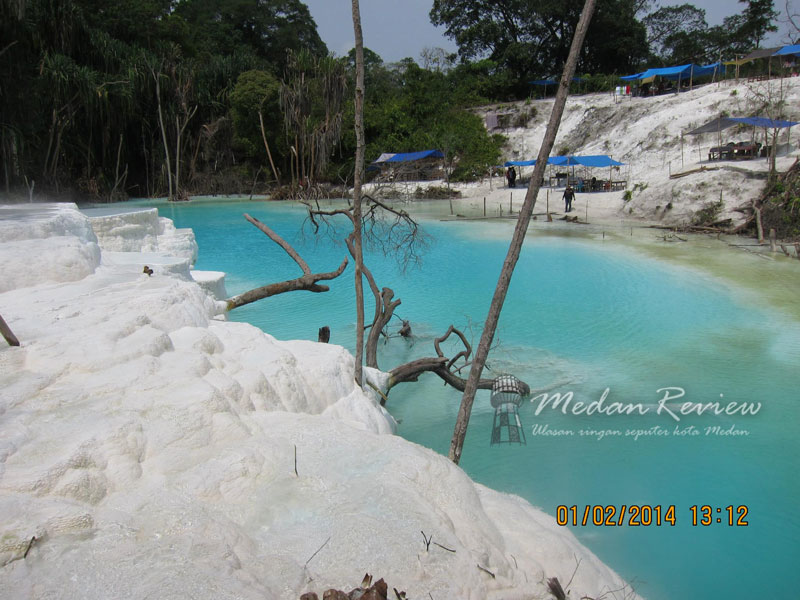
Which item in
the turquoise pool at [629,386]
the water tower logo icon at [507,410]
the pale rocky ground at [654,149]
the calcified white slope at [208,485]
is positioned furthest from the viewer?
the pale rocky ground at [654,149]

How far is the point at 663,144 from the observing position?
23781 mm

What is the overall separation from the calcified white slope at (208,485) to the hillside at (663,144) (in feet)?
54.3

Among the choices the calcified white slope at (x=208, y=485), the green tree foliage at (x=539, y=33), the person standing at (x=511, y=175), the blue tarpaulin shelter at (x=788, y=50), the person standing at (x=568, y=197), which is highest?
the green tree foliage at (x=539, y=33)

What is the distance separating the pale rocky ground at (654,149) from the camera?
17.6 meters

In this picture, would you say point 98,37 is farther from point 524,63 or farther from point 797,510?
point 797,510

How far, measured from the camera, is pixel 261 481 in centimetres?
264

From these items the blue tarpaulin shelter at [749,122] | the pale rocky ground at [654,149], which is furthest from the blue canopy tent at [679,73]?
the blue tarpaulin shelter at [749,122]

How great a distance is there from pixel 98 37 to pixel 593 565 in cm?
2785

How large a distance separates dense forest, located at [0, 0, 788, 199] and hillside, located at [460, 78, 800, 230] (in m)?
2.93

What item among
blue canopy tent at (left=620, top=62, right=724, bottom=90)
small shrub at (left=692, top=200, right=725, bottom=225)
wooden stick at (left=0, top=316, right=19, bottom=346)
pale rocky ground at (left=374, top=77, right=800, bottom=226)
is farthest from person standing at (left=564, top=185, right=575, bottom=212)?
wooden stick at (left=0, top=316, right=19, bottom=346)

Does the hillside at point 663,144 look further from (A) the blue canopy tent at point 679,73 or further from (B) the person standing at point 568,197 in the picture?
(A) the blue canopy tent at point 679,73

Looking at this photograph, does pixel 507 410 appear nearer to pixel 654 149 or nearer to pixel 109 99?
pixel 654 149

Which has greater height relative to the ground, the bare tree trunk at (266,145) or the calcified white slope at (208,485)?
the bare tree trunk at (266,145)

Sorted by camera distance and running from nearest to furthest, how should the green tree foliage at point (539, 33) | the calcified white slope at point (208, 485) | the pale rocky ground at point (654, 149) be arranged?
1. the calcified white slope at point (208, 485)
2. the pale rocky ground at point (654, 149)
3. the green tree foliage at point (539, 33)
